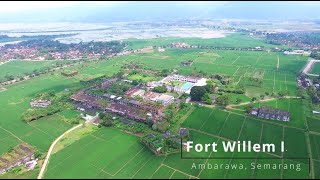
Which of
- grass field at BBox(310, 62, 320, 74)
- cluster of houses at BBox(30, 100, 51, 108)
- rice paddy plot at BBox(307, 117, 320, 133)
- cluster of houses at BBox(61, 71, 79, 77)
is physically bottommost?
rice paddy plot at BBox(307, 117, 320, 133)

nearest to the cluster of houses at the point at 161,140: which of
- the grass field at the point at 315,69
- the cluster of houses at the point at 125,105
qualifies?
the cluster of houses at the point at 125,105

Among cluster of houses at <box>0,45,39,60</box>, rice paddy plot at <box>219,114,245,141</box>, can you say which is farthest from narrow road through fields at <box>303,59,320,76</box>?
cluster of houses at <box>0,45,39,60</box>

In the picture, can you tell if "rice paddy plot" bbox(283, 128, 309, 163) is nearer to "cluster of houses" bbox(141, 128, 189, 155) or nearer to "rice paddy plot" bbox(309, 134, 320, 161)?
"rice paddy plot" bbox(309, 134, 320, 161)

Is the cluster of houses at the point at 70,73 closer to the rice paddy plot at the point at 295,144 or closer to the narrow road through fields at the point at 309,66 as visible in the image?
the rice paddy plot at the point at 295,144

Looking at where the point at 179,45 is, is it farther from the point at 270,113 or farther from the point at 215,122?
the point at 215,122

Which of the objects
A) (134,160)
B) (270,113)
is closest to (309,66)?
(270,113)

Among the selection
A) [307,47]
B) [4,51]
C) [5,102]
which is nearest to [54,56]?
[4,51]
